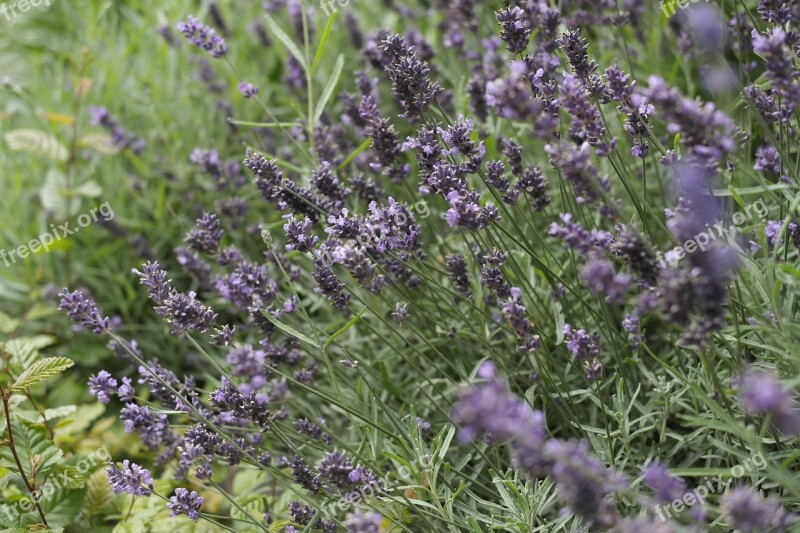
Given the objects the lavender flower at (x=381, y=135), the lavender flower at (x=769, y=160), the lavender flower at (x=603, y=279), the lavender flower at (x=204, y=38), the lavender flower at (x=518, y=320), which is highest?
the lavender flower at (x=204, y=38)

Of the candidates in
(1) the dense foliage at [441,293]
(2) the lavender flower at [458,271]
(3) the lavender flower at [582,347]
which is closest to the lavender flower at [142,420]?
(1) the dense foliage at [441,293]

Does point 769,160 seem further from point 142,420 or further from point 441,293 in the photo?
point 142,420

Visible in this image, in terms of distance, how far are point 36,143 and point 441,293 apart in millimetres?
2313

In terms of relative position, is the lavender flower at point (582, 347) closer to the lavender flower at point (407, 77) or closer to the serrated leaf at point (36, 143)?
the lavender flower at point (407, 77)

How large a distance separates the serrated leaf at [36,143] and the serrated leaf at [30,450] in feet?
5.18

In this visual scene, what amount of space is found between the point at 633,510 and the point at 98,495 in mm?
1776

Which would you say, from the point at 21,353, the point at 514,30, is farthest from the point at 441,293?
the point at 21,353

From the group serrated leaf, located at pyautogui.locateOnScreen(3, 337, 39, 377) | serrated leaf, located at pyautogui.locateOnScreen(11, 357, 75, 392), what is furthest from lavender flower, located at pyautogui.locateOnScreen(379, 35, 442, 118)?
serrated leaf, located at pyautogui.locateOnScreen(3, 337, 39, 377)

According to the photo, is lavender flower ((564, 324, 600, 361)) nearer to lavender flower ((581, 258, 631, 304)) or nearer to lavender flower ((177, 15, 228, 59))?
lavender flower ((581, 258, 631, 304))

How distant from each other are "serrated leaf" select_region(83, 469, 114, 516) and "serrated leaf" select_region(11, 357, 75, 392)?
51cm

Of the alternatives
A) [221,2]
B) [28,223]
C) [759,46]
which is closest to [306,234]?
[759,46]

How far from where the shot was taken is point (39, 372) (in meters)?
2.23

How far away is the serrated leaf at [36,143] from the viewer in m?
3.51

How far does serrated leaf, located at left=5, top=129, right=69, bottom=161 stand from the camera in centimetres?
351
